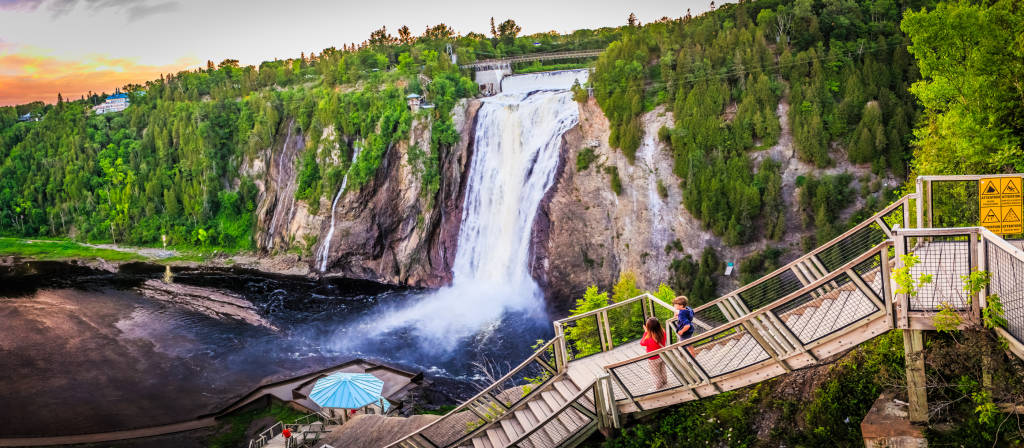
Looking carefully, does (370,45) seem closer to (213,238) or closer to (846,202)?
(213,238)

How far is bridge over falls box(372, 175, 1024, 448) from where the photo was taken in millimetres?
9328

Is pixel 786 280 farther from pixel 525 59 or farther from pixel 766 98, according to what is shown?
pixel 525 59

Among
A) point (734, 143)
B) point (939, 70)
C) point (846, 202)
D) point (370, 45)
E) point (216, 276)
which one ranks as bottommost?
point (216, 276)

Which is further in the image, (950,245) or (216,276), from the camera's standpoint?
(216,276)

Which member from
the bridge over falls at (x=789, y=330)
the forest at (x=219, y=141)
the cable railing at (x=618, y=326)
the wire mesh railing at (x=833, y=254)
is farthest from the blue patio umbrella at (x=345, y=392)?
the forest at (x=219, y=141)

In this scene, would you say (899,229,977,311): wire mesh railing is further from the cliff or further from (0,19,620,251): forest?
(0,19,620,251): forest

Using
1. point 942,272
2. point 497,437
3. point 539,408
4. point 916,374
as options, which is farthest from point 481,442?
point 942,272

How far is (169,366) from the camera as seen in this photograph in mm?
35812

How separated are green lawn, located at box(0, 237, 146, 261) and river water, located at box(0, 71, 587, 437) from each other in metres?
9.08

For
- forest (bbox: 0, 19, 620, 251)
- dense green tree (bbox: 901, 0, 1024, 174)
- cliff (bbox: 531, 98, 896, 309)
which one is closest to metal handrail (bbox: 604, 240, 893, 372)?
dense green tree (bbox: 901, 0, 1024, 174)

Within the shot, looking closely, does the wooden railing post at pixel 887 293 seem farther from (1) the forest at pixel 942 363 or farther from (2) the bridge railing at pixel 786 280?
(2) the bridge railing at pixel 786 280

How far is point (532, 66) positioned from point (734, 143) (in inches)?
1346

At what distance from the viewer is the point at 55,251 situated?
71.4 meters

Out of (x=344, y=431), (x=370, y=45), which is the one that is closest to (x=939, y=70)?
(x=344, y=431)
